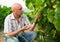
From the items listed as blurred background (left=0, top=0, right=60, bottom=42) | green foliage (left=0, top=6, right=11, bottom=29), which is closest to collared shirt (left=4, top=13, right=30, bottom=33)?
blurred background (left=0, top=0, right=60, bottom=42)

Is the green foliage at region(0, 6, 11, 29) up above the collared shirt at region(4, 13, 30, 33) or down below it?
below

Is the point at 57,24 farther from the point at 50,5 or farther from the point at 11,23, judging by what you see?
the point at 11,23

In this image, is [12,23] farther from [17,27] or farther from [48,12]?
[48,12]

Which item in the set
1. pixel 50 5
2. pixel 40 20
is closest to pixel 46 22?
pixel 40 20

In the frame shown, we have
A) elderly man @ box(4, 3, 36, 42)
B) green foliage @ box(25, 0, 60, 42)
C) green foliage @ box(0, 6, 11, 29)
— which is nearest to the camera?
green foliage @ box(25, 0, 60, 42)

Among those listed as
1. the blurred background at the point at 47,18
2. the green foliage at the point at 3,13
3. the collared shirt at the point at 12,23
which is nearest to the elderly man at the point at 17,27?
the collared shirt at the point at 12,23

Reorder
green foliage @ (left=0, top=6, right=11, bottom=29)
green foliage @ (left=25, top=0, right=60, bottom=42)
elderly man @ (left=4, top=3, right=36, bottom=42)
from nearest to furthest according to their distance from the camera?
green foliage @ (left=25, top=0, right=60, bottom=42), elderly man @ (left=4, top=3, right=36, bottom=42), green foliage @ (left=0, top=6, right=11, bottom=29)

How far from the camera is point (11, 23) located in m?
5.36

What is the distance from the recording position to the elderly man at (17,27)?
520 cm

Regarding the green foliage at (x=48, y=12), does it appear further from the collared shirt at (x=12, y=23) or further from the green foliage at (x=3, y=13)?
the green foliage at (x=3, y=13)

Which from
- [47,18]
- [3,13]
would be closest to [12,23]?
[47,18]

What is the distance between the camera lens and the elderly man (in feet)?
17.1

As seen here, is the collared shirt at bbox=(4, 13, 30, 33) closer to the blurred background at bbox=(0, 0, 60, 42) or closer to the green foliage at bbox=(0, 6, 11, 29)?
the blurred background at bbox=(0, 0, 60, 42)

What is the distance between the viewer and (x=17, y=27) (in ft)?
17.7
